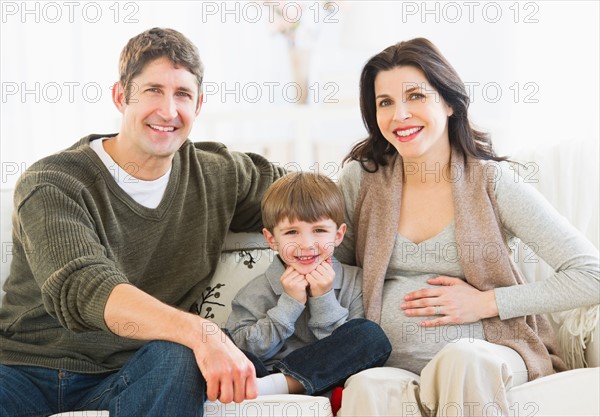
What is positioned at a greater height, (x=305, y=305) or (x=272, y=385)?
(x=305, y=305)

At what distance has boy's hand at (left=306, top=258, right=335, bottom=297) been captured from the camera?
183cm

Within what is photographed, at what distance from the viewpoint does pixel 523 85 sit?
3.51 metres

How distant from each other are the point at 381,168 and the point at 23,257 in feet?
2.95

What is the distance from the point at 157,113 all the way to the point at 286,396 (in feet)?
2.40

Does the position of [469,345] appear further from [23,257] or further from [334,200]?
[23,257]

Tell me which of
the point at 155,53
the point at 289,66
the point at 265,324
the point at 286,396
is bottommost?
the point at 286,396

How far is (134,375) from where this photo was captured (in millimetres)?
1585

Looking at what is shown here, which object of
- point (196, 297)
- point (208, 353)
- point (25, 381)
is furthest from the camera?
point (196, 297)

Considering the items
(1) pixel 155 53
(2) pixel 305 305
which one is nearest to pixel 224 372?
(2) pixel 305 305

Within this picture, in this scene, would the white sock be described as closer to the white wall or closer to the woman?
the woman

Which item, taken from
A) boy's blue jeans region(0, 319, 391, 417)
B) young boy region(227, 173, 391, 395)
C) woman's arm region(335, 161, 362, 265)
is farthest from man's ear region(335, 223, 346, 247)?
boy's blue jeans region(0, 319, 391, 417)

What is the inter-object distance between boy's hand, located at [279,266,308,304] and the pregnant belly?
0.69ft

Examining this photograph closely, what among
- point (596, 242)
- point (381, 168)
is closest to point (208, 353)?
point (381, 168)

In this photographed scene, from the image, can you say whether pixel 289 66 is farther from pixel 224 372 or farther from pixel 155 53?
pixel 224 372
